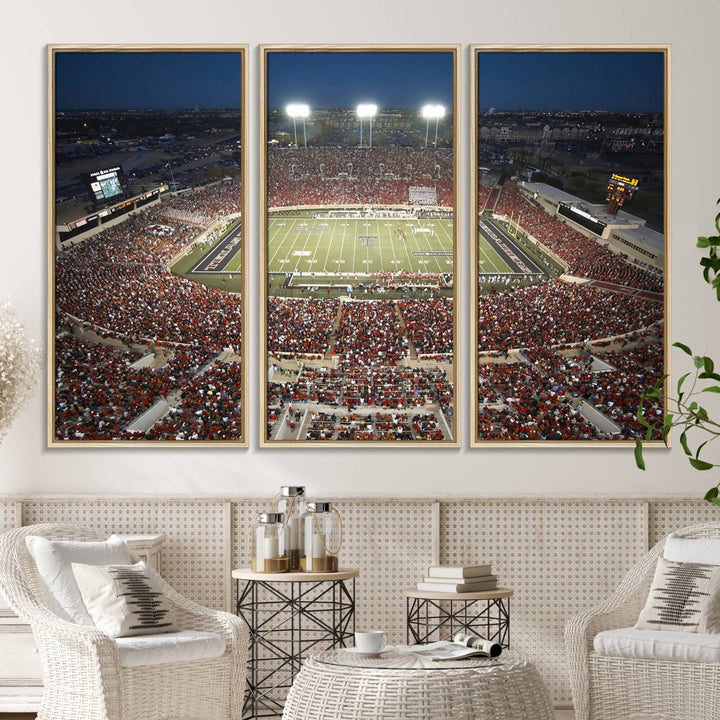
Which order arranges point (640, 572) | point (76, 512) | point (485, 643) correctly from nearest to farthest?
point (485, 643)
point (640, 572)
point (76, 512)

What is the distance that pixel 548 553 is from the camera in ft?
15.6

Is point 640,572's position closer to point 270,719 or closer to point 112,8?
point 270,719

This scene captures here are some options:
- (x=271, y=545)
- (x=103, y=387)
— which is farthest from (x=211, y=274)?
(x=271, y=545)

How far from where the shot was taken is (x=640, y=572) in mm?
4320

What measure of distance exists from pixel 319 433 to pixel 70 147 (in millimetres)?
1947

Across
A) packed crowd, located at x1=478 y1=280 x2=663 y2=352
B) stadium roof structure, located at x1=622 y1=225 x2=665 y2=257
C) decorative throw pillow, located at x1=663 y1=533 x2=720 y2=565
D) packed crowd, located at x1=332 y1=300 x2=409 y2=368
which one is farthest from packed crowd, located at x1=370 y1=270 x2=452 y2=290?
decorative throw pillow, located at x1=663 y1=533 x2=720 y2=565

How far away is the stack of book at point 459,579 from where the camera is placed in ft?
13.2

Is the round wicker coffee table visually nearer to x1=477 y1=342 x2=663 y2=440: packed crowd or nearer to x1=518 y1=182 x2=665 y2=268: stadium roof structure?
x1=477 y1=342 x2=663 y2=440: packed crowd

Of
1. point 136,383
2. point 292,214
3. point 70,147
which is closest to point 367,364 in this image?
point 292,214

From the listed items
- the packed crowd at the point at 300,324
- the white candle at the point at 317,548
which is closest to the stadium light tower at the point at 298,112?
the packed crowd at the point at 300,324

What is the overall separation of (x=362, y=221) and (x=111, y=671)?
8.28ft

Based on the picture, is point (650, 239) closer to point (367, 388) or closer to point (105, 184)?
point (367, 388)

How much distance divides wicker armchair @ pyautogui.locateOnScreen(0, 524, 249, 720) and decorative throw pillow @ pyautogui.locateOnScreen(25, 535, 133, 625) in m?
0.05

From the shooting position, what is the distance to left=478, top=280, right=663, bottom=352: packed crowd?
16.0ft
